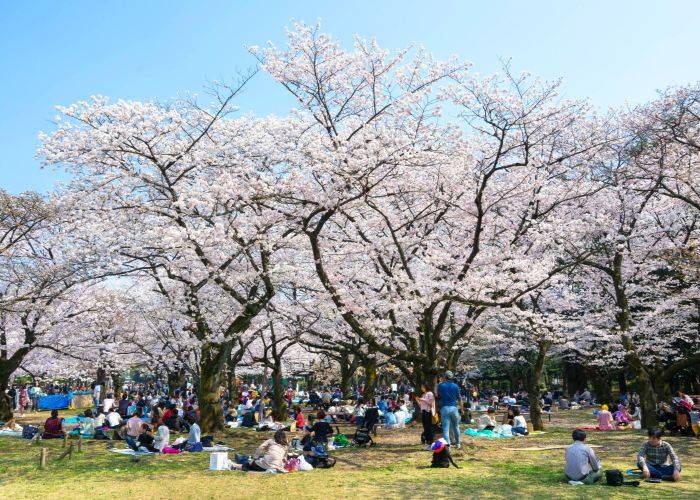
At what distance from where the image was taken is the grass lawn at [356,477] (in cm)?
840

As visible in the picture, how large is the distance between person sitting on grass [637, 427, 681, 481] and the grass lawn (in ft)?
0.77

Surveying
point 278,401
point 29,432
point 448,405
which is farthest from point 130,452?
point 278,401

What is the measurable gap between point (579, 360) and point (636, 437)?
627 inches

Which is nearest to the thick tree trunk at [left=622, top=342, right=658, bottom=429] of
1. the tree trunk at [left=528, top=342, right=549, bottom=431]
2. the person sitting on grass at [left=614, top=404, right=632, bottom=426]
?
the tree trunk at [left=528, top=342, right=549, bottom=431]

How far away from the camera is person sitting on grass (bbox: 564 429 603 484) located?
355 inches

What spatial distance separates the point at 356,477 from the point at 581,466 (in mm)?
3663

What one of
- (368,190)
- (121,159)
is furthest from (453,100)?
(121,159)

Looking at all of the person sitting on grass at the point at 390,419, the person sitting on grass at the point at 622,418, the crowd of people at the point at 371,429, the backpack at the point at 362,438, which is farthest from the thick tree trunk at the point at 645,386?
the backpack at the point at 362,438

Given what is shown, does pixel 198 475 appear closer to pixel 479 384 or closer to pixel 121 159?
pixel 121 159

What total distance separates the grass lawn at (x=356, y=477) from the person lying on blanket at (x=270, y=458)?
0.38m

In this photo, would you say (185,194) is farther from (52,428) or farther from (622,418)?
(622,418)

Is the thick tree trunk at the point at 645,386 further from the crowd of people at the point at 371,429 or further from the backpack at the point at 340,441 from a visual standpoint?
the backpack at the point at 340,441

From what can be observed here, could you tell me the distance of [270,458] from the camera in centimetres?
1038

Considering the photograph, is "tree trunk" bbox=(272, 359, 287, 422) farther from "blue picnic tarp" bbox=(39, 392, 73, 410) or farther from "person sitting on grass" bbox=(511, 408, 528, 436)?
"blue picnic tarp" bbox=(39, 392, 73, 410)
